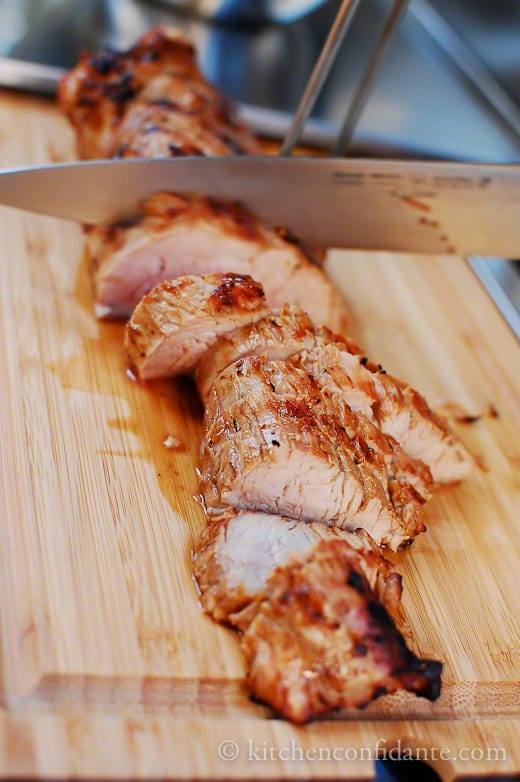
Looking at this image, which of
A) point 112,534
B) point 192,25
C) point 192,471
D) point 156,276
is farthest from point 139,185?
point 192,25

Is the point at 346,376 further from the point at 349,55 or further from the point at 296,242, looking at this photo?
the point at 349,55

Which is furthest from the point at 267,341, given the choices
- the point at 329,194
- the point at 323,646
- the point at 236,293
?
the point at 323,646

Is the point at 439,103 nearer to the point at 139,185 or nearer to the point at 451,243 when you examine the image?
the point at 451,243

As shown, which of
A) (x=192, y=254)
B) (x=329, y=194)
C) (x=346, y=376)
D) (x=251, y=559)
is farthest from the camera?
(x=329, y=194)

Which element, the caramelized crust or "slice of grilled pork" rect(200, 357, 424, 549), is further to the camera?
the caramelized crust

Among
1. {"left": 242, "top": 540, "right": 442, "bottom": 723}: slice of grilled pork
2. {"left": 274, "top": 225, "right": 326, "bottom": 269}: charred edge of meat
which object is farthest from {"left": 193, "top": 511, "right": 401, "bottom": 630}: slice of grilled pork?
{"left": 274, "top": 225, "right": 326, "bottom": 269}: charred edge of meat

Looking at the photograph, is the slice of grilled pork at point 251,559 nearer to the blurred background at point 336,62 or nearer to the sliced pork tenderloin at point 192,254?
the sliced pork tenderloin at point 192,254

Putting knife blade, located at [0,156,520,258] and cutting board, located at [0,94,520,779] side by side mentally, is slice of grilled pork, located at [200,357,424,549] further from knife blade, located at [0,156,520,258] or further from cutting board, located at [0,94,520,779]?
knife blade, located at [0,156,520,258]

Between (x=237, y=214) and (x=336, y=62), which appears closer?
(x=237, y=214)
